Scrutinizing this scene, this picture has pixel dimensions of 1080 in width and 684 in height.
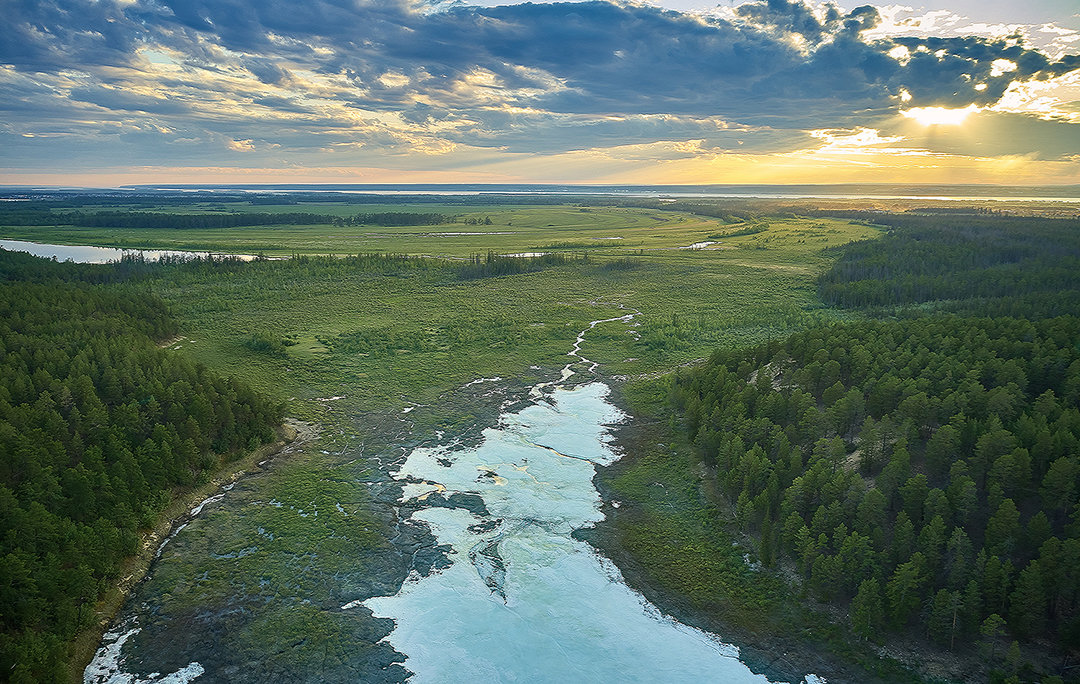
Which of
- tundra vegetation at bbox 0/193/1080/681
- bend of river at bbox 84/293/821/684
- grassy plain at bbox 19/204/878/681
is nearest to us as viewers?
bend of river at bbox 84/293/821/684

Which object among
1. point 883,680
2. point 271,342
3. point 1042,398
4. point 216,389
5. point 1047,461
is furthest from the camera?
point 271,342

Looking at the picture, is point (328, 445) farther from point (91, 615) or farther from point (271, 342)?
point (271, 342)

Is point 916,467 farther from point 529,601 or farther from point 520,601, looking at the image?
point 520,601

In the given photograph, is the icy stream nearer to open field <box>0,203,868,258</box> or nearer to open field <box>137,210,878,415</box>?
open field <box>137,210,878,415</box>

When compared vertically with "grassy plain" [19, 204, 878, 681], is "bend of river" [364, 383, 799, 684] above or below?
below

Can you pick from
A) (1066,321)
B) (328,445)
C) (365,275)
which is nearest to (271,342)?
(328,445)

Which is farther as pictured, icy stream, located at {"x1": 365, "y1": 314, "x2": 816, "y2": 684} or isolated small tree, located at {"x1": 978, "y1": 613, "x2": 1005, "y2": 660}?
icy stream, located at {"x1": 365, "y1": 314, "x2": 816, "y2": 684}

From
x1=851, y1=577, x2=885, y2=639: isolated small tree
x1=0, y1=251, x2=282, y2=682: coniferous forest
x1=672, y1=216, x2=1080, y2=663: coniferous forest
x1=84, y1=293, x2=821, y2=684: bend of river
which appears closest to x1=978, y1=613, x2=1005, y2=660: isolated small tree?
x1=672, y1=216, x2=1080, y2=663: coniferous forest
